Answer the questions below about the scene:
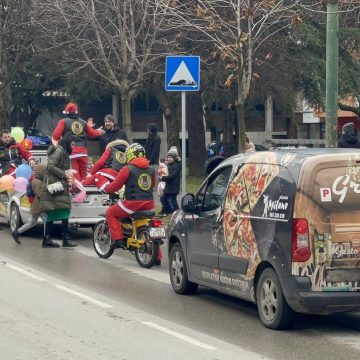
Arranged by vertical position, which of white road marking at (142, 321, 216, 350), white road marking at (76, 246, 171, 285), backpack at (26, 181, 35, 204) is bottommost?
white road marking at (76, 246, 171, 285)

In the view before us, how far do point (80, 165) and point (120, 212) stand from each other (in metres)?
4.65

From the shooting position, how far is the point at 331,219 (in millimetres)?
10086

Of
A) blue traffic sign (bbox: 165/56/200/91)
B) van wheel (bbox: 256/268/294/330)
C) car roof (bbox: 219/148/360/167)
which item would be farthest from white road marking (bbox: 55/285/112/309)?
blue traffic sign (bbox: 165/56/200/91)

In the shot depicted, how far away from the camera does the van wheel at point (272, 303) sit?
1027 cm

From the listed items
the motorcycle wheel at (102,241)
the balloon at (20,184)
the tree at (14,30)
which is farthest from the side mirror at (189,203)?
the tree at (14,30)

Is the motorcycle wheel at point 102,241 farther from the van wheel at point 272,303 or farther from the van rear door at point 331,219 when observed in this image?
the van rear door at point 331,219

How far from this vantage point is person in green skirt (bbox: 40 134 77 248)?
691 inches

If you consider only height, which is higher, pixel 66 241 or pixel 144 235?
pixel 144 235

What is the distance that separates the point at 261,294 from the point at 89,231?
411 inches

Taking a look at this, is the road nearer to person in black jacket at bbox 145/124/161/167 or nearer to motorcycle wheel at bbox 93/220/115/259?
motorcycle wheel at bbox 93/220/115/259

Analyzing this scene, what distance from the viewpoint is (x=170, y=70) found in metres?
18.6

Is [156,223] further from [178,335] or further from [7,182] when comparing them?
[7,182]

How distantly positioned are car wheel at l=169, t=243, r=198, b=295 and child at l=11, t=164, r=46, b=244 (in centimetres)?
538

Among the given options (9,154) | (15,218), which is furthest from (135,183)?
(9,154)
